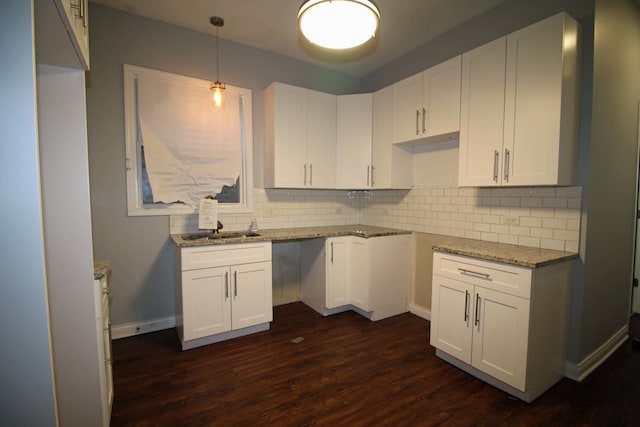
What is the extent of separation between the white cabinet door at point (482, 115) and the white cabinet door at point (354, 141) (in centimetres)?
116

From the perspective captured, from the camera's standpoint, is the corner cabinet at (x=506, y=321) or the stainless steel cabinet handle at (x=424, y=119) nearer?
the corner cabinet at (x=506, y=321)

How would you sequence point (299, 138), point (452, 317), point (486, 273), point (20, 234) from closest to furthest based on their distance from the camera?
point (20, 234) < point (486, 273) < point (452, 317) < point (299, 138)

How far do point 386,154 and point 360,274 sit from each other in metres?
1.37

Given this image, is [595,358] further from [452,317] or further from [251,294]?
[251,294]

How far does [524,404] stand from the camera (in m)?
1.90

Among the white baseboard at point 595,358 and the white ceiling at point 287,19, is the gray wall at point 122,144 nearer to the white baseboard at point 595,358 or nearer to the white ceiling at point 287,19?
the white ceiling at point 287,19

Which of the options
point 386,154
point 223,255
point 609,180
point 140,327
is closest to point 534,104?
point 609,180

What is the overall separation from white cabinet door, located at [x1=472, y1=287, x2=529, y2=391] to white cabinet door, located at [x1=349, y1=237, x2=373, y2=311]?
1150mm

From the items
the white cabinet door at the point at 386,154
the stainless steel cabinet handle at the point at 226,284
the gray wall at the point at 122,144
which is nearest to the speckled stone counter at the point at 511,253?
the white cabinet door at the point at 386,154

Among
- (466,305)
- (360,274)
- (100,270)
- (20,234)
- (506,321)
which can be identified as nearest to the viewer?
(20,234)

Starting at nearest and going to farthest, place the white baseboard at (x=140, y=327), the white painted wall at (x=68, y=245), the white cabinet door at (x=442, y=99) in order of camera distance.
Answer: the white painted wall at (x=68, y=245) < the white cabinet door at (x=442, y=99) < the white baseboard at (x=140, y=327)

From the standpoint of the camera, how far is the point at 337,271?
10.5 feet

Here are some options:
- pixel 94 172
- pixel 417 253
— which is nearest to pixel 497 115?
pixel 417 253

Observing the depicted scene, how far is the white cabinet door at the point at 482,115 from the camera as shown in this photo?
89.4 inches
